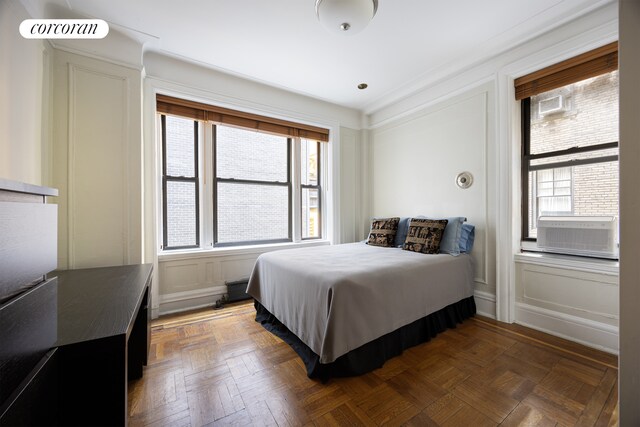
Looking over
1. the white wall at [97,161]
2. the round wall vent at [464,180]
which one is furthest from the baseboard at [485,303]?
the white wall at [97,161]

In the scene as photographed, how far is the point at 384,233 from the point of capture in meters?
3.25

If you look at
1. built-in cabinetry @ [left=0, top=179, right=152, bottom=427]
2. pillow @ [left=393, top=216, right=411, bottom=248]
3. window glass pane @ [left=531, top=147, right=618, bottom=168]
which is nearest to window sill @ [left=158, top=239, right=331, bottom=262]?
pillow @ [left=393, top=216, right=411, bottom=248]

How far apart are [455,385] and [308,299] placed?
3.66ft

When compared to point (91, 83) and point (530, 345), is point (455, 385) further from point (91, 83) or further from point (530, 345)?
point (91, 83)

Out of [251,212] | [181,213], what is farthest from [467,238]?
[181,213]

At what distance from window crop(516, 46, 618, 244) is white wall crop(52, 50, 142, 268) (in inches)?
152

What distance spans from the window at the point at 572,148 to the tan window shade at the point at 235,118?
8.50ft

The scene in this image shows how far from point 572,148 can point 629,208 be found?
7.02ft

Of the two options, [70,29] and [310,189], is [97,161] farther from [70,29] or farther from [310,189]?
[310,189]

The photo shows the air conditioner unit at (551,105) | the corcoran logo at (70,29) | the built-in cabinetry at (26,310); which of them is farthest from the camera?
the air conditioner unit at (551,105)

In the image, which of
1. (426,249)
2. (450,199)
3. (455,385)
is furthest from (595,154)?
(455,385)

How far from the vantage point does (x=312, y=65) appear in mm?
2871

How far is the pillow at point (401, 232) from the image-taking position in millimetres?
3203

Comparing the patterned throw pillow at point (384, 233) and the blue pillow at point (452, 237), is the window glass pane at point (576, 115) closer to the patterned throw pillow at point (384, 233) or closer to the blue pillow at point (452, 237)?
the blue pillow at point (452, 237)
